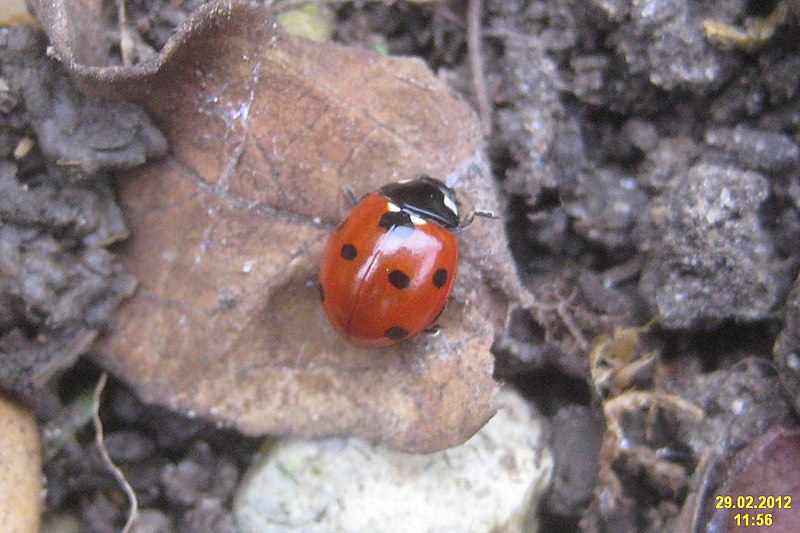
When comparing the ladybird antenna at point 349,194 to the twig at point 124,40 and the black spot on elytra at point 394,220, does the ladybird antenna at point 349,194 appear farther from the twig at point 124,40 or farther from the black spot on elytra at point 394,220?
the twig at point 124,40

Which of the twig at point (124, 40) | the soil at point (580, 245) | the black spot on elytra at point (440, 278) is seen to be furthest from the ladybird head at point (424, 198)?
the twig at point (124, 40)

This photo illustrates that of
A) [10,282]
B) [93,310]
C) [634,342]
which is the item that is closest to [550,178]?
[634,342]

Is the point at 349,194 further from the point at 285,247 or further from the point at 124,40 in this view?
the point at 124,40

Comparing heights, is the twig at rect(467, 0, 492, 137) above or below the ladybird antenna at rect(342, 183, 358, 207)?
above

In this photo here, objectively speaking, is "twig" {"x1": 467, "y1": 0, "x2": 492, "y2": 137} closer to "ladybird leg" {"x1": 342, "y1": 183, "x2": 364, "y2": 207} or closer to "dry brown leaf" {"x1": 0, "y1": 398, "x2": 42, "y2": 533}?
"ladybird leg" {"x1": 342, "y1": 183, "x2": 364, "y2": 207}

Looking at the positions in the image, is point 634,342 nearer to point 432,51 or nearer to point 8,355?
point 432,51
